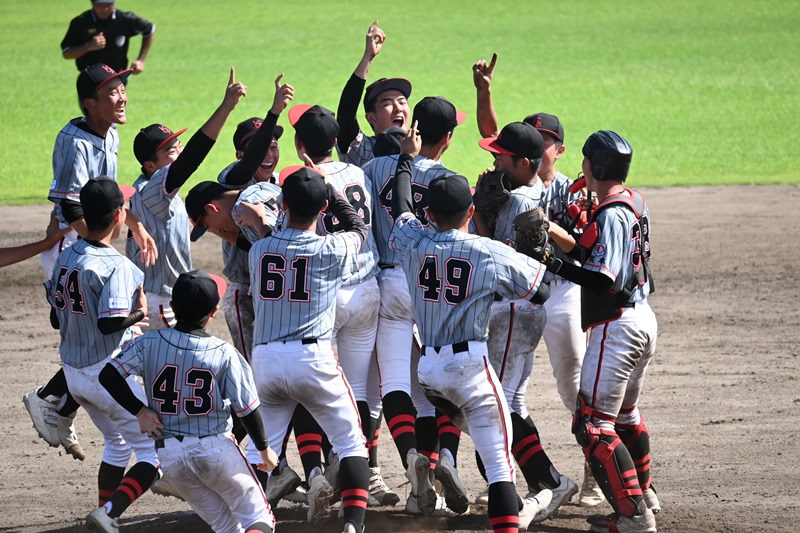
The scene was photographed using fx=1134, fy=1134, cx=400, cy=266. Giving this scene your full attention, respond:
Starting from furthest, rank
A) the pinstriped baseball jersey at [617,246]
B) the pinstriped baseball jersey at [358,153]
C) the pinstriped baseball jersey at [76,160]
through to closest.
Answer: the pinstriped baseball jersey at [358,153], the pinstriped baseball jersey at [76,160], the pinstriped baseball jersey at [617,246]

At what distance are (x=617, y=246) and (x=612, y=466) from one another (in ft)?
3.55

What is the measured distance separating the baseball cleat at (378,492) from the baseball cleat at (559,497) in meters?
0.77

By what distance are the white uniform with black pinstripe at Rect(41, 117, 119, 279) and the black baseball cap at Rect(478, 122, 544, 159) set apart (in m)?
2.53

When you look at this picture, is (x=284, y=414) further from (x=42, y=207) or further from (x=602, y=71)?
(x=602, y=71)

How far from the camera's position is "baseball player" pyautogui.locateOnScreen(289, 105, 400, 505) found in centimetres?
600

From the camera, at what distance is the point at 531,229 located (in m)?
5.25

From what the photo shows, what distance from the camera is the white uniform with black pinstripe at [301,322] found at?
5.30 meters

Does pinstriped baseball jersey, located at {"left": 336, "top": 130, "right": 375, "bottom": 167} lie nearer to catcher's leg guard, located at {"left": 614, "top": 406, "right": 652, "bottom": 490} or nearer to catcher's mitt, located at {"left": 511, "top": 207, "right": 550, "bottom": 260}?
catcher's mitt, located at {"left": 511, "top": 207, "right": 550, "bottom": 260}


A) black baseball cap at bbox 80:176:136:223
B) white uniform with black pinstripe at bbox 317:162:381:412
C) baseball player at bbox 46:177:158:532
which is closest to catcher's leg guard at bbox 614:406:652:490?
white uniform with black pinstripe at bbox 317:162:381:412

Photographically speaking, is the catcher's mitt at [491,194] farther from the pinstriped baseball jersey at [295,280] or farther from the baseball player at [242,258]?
the baseball player at [242,258]

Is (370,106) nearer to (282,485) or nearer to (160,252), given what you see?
(160,252)

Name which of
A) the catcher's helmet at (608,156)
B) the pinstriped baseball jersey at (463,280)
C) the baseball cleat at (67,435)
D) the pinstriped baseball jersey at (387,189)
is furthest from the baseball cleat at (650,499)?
the baseball cleat at (67,435)

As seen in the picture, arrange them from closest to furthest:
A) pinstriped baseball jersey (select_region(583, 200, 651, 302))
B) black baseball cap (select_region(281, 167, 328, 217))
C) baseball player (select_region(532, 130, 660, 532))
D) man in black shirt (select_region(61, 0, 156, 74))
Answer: black baseball cap (select_region(281, 167, 328, 217)) → pinstriped baseball jersey (select_region(583, 200, 651, 302)) → baseball player (select_region(532, 130, 660, 532)) → man in black shirt (select_region(61, 0, 156, 74))

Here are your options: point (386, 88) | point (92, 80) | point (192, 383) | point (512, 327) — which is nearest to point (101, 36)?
point (92, 80)
